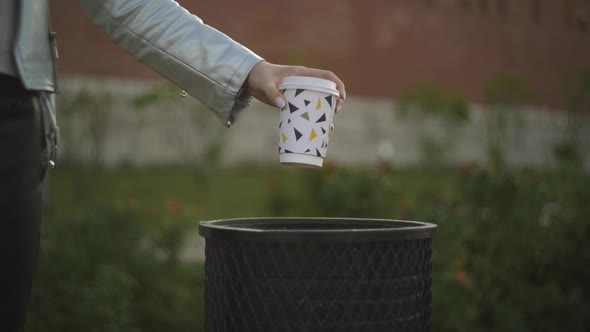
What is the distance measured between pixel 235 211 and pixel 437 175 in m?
4.27

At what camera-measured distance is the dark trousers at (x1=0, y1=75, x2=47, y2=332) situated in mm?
1523

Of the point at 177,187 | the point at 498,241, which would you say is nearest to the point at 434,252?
the point at 498,241

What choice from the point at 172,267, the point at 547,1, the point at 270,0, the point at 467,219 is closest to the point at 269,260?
the point at 467,219

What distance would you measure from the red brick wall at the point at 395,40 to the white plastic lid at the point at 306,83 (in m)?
10.7

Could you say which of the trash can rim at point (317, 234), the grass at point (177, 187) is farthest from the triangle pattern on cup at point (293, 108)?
the grass at point (177, 187)

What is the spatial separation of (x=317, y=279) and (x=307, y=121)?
361 mm

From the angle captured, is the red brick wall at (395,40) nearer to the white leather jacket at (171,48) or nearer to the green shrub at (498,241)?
the green shrub at (498,241)

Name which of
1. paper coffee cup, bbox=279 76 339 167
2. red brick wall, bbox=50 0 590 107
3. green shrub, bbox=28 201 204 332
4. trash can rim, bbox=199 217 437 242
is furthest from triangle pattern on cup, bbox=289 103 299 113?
red brick wall, bbox=50 0 590 107

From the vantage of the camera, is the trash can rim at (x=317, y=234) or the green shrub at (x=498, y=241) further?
the green shrub at (x=498, y=241)

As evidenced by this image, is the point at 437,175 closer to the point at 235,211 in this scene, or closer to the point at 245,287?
the point at 235,211

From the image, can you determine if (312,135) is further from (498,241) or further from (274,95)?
(498,241)

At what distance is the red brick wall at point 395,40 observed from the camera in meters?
14.1

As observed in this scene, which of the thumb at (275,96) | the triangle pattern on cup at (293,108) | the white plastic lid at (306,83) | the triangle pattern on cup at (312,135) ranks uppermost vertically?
the white plastic lid at (306,83)

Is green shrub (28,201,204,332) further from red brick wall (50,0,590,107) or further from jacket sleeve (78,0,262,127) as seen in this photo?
red brick wall (50,0,590,107)
